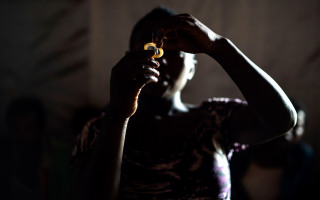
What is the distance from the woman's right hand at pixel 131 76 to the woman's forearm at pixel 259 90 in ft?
0.51

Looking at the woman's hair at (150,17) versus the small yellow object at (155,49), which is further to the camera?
the woman's hair at (150,17)

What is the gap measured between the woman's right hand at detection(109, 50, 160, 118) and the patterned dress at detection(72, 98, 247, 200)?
0.55 ft

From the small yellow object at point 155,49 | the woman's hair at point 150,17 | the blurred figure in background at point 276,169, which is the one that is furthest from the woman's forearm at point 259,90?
the blurred figure in background at point 276,169

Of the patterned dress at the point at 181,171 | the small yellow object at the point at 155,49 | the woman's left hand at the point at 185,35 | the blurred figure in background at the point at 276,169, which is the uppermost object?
the woman's left hand at the point at 185,35

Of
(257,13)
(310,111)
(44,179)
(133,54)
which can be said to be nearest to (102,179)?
(133,54)

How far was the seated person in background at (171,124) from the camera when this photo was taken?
2.27ft

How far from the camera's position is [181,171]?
79 centimetres

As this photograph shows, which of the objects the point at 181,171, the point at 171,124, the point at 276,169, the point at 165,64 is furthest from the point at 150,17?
the point at 276,169

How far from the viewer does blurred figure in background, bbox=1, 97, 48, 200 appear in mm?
2008

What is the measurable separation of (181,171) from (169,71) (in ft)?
0.80

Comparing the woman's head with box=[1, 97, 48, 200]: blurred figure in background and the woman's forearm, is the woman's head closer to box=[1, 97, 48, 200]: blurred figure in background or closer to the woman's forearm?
the woman's forearm

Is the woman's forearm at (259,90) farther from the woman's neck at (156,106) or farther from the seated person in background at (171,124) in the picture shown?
the woman's neck at (156,106)

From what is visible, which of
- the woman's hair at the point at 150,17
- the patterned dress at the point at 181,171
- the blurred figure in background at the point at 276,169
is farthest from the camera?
the blurred figure in background at the point at 276,169

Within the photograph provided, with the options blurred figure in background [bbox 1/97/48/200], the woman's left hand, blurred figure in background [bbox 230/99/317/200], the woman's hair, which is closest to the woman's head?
the woman's hair
